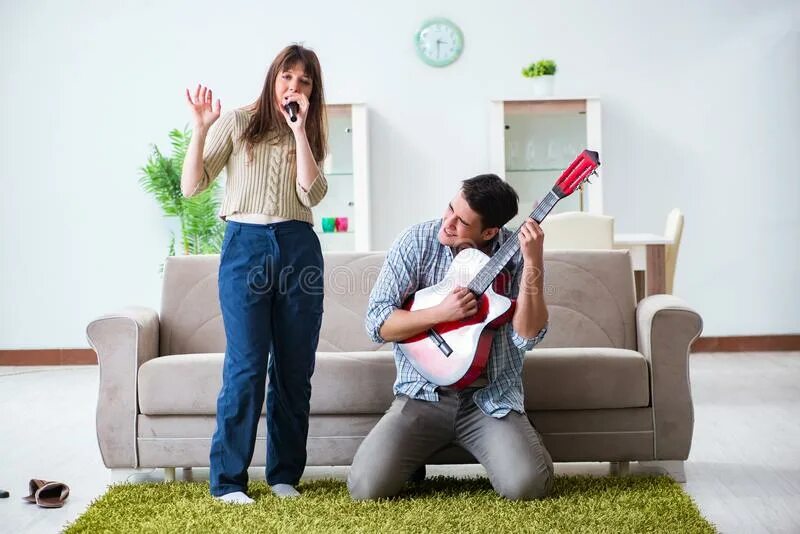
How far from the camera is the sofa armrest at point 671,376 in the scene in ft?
9.15

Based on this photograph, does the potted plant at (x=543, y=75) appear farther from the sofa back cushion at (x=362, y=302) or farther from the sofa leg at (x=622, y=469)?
the sofa leg at (x=622, y=469)

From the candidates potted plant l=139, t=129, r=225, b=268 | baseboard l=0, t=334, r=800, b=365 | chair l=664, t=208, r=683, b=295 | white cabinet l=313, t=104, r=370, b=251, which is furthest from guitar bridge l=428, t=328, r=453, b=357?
baseboard l=0, t=334, r=800, b=365

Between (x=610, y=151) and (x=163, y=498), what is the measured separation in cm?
415

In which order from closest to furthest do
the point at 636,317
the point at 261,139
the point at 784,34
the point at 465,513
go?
the point at 465,513 < the point at 261,139 < the point at 636,317 < the point at 784,34

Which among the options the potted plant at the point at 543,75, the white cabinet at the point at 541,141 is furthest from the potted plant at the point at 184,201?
the potted plant at the point at 543,75

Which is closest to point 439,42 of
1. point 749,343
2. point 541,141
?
point 541,141

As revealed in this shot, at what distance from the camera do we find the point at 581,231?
4469mm

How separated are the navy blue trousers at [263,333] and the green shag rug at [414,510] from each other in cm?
16

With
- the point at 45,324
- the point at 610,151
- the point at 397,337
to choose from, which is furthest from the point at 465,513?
the point at 45,324

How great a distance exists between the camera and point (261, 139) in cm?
257

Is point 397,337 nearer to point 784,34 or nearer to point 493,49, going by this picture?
point 493,49

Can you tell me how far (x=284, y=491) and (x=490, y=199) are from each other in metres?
0.95

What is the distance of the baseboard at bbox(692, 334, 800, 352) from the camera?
6027 millimetres

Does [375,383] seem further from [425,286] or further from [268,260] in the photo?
[268,260]
